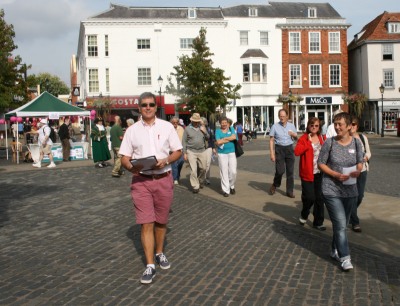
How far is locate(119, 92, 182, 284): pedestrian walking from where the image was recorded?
200 inches

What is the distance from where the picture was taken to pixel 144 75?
4503 cm

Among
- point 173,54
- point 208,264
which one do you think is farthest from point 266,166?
point 173,54

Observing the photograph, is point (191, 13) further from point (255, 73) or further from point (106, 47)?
point (106, 47)

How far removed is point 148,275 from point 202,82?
3640 centimetres

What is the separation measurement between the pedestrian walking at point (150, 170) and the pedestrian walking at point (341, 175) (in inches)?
67.5

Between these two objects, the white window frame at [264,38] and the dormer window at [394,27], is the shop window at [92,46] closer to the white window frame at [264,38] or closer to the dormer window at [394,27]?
the white window frame at [264,38]

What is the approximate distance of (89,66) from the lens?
145 feet

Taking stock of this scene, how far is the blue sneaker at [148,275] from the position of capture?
4.90 metres

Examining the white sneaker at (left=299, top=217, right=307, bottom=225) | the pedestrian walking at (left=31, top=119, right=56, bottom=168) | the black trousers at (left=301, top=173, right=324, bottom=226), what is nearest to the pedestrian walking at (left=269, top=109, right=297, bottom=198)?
the white sneaker at (left=299, top=217, right=307, bottom=225)

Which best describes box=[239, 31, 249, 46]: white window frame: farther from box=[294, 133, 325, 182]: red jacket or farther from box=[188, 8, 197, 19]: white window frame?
box=[294, 133, 325, 182]: red jacket

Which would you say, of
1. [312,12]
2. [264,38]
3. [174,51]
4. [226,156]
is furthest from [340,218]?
[312,12]

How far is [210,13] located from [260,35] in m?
5.25

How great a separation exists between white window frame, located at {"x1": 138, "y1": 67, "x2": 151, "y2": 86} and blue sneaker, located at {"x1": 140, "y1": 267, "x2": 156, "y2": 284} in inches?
1613

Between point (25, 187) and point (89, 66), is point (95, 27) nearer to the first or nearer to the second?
point (89, 66)
